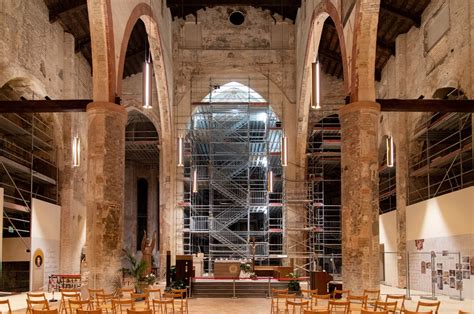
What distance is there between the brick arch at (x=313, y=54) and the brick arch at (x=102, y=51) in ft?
19.1

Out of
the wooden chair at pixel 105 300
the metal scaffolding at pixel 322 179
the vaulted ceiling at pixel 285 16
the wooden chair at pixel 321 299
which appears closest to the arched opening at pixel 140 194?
the vaulted ceiling at pixel 285 16

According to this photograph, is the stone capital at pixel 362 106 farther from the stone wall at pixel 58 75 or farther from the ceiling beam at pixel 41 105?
Answer: the stone wall at pixel 58 75

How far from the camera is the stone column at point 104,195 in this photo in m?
14.9

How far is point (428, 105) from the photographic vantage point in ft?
50.3

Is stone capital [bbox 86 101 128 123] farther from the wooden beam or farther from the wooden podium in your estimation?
the wooden podium

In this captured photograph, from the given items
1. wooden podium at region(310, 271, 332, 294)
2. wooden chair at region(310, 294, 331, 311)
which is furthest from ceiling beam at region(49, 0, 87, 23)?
wooden chair at region(310, 294, 331, 311)

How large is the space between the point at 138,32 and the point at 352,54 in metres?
13.5

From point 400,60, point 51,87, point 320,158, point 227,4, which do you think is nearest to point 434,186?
point 400,60

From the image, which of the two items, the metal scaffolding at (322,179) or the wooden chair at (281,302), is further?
the metal scaffolding at (322,179)

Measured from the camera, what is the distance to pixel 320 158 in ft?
101

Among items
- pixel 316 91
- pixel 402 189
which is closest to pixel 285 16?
pixel 402 189

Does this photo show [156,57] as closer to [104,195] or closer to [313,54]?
[313,54]

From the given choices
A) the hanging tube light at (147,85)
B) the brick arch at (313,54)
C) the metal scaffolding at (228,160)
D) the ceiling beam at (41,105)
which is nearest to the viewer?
the hanging tube light at (147,85)

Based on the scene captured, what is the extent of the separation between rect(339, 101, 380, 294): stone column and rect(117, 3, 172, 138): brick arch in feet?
19.6
